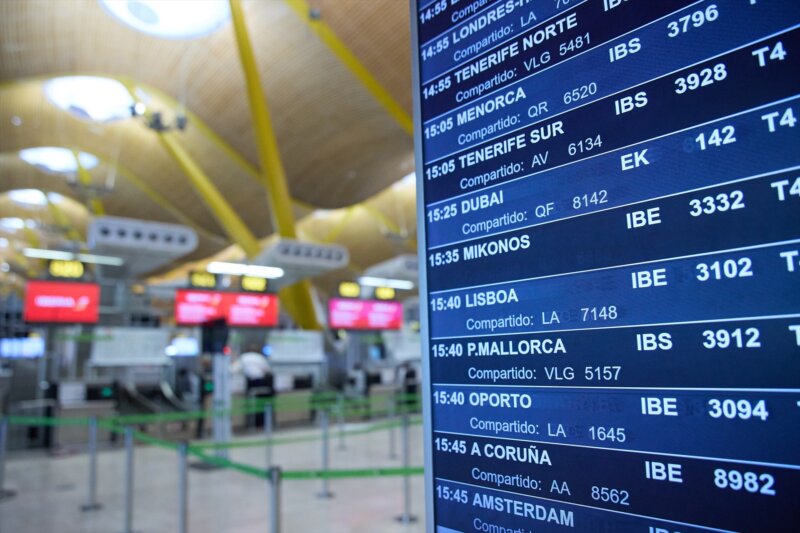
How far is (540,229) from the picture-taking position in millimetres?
1668

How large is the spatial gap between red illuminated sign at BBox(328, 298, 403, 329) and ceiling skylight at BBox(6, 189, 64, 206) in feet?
105

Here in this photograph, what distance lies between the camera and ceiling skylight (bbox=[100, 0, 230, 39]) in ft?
57.0

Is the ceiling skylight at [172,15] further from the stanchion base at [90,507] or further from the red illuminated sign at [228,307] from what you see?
the stanchion base at [90,507]

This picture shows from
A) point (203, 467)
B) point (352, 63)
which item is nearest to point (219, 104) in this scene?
point (352, 63)

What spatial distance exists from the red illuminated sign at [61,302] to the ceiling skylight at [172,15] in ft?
32.4

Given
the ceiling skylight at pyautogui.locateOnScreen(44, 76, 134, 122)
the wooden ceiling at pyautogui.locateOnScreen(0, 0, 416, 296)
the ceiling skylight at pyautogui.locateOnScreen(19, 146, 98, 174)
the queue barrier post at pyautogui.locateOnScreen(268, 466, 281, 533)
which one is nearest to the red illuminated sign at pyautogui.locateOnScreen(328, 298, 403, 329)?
the wooden ceiling at pyautogui.locateOnScreen(0, 0, 416, 296)

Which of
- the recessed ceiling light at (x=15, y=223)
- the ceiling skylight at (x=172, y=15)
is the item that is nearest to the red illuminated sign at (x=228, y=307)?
the ceiling skylight at (x=172, y=15)

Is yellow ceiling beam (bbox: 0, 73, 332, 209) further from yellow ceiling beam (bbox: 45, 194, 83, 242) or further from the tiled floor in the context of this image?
yellow ceiling beam (bbox: 45, 194, 83, 242)

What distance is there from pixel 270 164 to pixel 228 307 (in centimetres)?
702

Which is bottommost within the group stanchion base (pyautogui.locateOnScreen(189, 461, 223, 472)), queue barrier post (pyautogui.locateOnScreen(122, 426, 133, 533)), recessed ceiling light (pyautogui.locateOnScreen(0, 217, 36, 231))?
stanchion base (pyautogui.locateOnScreen(189, 461, 223, 472))

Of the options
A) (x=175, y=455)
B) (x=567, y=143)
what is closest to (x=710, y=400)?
(x=567, y=143)

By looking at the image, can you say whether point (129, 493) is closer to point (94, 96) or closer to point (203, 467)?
point (203, 467)

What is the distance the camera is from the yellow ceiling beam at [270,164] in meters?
17.0

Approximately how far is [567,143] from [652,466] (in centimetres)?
89
